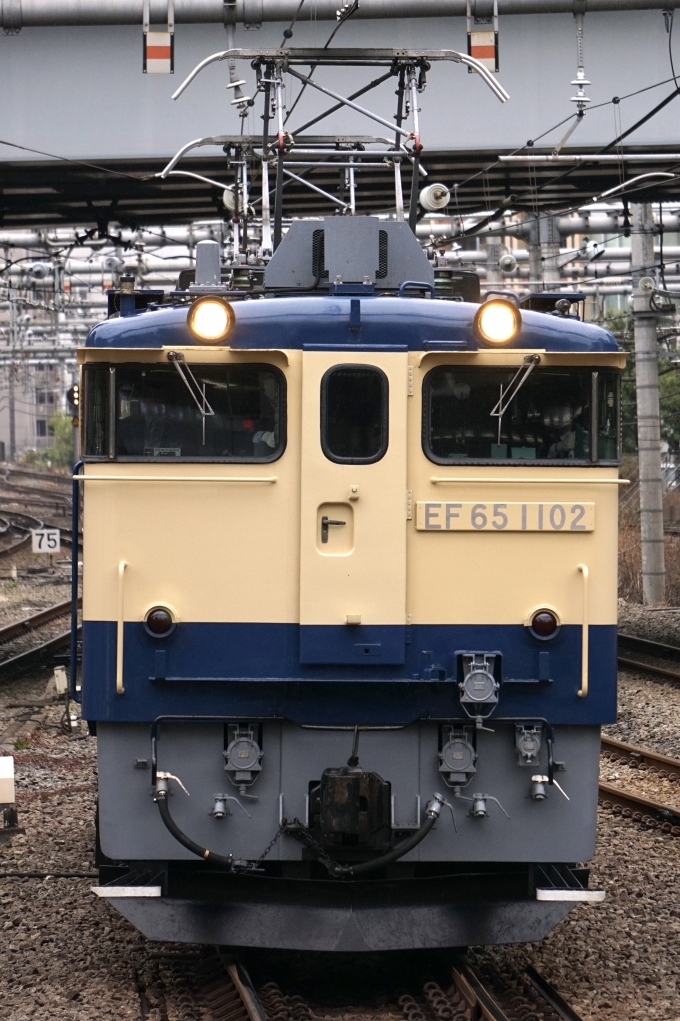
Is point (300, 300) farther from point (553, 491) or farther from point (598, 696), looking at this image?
point (598, 696)

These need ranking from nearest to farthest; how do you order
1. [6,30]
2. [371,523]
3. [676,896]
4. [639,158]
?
[371,523], [676,896], [639,158], [6,30]

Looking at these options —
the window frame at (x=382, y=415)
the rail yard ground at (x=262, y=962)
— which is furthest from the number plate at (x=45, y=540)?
the window frame at (x=382, y=415)

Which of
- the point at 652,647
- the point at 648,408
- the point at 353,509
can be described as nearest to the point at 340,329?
the point at 353,509

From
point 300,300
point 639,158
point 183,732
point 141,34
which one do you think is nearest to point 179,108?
point 141,34

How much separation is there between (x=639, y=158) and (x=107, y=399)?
794 centimetres

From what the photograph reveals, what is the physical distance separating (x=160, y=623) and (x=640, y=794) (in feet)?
18.6

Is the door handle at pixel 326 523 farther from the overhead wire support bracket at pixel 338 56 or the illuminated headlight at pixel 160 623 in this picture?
the overhead wire support bracket at pixel 338 56

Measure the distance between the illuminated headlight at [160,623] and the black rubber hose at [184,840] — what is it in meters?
0.71

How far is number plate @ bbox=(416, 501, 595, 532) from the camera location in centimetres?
584

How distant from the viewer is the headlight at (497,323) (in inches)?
229

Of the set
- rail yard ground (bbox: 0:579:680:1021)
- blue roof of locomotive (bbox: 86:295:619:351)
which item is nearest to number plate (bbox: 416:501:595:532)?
blue roof of locomotive (bbox: 86:295:619:351)

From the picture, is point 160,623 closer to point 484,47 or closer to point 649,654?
point 484,47

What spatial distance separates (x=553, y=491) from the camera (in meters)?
5.91

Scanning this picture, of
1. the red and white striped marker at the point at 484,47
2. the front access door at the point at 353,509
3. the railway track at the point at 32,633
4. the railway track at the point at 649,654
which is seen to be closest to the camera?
the front access door at the point at 353,509
